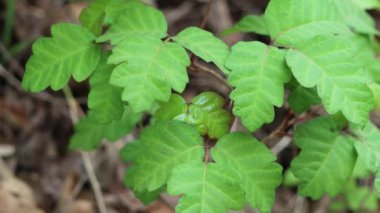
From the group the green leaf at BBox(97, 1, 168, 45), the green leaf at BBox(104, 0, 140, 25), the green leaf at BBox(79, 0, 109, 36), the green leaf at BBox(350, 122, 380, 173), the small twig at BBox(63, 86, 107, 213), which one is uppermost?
the green leaf at BBox(97, 1, 168, 45)

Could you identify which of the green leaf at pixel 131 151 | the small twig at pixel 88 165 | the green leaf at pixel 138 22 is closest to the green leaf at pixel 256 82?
the green leaf at pixel 138 22

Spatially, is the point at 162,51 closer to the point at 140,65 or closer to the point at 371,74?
the point at 140,65

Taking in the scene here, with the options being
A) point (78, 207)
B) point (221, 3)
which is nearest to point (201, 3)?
point (221, 3)

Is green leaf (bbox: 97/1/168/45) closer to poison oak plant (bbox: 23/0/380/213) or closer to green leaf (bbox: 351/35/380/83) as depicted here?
poison oak plant (bbox: 23/0/380/213)

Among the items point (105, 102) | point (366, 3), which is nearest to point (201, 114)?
point (105, 102)

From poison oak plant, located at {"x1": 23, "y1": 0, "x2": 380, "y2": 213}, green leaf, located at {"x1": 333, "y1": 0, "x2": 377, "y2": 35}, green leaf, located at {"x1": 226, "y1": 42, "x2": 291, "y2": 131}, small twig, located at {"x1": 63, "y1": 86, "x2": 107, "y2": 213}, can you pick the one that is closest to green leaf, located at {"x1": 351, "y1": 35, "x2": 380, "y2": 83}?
green leaf, located at {"x1": 333, "y1": 0, "x2": 377, "y2": 35}

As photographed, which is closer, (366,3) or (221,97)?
(221,97)

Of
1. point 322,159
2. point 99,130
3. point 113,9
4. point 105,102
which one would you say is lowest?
point 99,130

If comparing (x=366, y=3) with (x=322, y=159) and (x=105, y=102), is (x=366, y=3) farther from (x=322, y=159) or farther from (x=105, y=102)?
(x=105, y=102)
